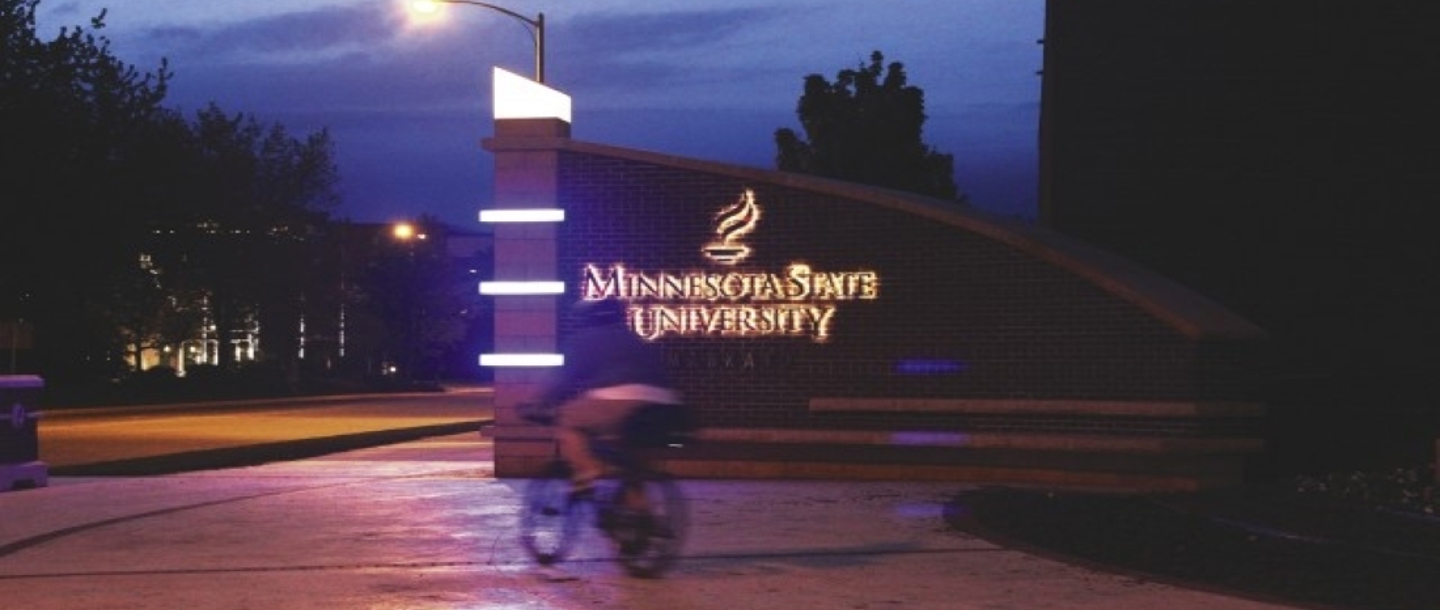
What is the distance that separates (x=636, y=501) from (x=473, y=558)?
4.41 feet

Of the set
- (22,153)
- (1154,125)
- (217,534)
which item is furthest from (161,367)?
(217,534)

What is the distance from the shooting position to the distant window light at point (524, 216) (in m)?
18.2

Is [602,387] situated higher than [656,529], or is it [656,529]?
[602,387]

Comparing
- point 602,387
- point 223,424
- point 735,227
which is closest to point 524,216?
point 735,227

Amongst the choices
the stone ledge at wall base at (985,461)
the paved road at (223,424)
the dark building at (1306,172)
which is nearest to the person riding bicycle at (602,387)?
the stone ledge at wall base at (985,461)

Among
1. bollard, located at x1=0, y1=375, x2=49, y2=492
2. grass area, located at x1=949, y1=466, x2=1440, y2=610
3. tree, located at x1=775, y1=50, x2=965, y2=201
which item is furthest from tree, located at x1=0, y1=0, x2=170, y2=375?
grass area, located at x1=949, y1=466, x2=1440, y2=610

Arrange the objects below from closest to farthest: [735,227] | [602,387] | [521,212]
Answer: [602,387], [735,227], [521,212]

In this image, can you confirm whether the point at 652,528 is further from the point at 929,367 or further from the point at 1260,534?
the point at 929,367

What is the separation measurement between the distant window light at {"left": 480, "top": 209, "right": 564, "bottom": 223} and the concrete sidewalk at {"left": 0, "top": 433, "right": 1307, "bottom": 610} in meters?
2.97

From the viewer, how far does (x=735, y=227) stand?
1792 centimetres

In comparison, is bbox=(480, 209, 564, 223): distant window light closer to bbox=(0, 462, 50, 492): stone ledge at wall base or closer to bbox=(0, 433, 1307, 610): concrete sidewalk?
bbox=(0, 433, 1307, 610): concrete sidewalk

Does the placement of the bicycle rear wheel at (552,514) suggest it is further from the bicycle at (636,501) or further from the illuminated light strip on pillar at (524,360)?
the illuminated light strip on pillar at (524,360)

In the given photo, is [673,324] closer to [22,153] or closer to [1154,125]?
[1154,125]

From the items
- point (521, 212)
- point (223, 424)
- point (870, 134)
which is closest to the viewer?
point (521, 212)
